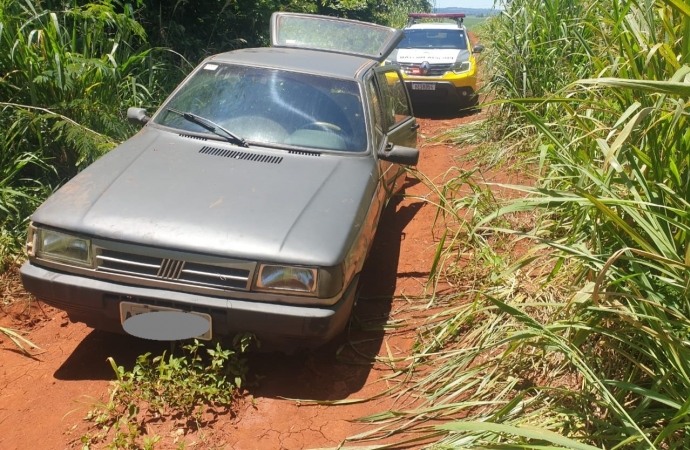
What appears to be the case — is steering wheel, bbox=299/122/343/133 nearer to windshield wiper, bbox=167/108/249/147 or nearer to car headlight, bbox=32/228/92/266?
windshield wiper, bbox=167/108/249/147

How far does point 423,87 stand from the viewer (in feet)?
34.8

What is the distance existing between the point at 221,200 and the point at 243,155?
622 millimetres

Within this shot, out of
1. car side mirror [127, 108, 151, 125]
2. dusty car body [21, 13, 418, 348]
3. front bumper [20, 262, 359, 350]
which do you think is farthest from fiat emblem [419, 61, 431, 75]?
front bumper [20, 262, 359, 350]

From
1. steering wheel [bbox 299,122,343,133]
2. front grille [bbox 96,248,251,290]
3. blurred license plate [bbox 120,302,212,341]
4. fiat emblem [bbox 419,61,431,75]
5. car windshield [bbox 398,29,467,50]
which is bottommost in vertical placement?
fiat emblem [bbox 419,61,431,75]

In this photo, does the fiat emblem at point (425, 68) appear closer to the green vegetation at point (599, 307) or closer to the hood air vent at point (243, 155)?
the green vegetation at point (599, 307)

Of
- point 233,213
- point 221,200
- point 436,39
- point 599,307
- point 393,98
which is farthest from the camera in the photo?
point 436,39

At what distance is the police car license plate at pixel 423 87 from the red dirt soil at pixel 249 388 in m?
6.69

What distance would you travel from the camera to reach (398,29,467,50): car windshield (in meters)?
11.4

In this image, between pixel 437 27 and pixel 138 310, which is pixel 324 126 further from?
pixel 437 27

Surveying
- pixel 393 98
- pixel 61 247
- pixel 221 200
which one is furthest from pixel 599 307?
pixel 393 98

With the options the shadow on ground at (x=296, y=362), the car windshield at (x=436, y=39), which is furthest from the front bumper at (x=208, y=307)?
the car windshield at (x=436, y=39)

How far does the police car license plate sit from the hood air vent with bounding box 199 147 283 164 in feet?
23.5

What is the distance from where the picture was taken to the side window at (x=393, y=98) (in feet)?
16.5

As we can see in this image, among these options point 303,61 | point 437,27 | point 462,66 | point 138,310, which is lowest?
point 462,66
